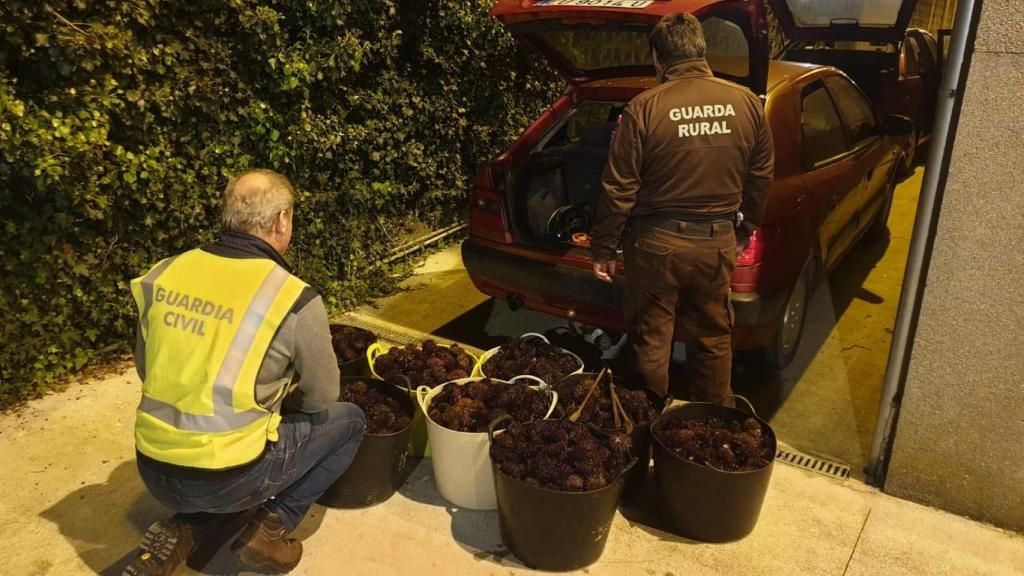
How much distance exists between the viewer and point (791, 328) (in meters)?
4.42

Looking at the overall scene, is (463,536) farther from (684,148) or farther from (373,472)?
(684,148)

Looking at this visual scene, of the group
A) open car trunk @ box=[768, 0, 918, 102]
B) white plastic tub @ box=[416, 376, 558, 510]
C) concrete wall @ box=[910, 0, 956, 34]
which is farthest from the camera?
concrete wall @ box=[910, 0, 956, 34]

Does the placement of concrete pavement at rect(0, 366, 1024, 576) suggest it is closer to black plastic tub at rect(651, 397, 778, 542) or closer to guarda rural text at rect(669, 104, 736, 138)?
black plastic tub at rect(651, 397, 778, 542)

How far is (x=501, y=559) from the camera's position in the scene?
2910 millimetres

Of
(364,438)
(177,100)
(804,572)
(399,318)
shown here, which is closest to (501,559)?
(364,438)

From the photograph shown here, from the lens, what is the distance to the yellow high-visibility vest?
2318 millimetres

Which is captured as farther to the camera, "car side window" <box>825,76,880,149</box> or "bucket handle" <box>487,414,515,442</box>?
"car side window" <box>825,76,880,149</box>

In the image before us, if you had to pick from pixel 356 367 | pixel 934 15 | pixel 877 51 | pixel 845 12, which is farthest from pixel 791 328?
pixel 934 15

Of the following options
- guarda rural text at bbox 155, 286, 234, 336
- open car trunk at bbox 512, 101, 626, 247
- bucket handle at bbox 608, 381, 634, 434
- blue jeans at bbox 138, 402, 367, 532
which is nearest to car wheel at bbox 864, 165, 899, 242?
open car trunk at bbox 512, 101, 626, 247

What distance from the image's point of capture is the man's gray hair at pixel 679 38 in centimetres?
312

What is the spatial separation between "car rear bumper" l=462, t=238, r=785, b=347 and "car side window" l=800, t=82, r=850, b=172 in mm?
984

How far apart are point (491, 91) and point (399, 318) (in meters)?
2.42

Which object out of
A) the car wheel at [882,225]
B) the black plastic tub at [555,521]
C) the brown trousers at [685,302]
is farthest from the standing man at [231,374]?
the car wheel at [882,225]

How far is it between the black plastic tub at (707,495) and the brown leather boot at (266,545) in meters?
1.49
